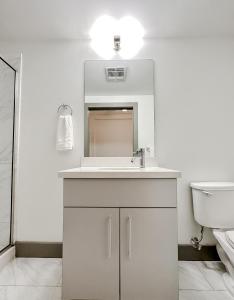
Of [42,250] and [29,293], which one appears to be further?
[42,250]

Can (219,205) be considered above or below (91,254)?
above

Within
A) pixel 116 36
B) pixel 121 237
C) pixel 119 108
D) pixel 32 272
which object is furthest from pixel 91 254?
pixel 116 36

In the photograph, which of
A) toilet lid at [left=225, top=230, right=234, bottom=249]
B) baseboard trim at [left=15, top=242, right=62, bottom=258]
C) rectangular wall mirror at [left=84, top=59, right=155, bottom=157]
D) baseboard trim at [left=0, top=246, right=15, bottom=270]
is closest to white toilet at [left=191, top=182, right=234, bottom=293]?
toilet lid at [left=225, top=230, right=234, bottom=249]

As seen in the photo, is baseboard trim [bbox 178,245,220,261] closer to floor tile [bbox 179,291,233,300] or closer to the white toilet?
the white toilet

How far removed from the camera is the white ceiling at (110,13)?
152 centimetres

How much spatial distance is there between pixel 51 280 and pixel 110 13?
200 cm

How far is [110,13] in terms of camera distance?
1.62 metres

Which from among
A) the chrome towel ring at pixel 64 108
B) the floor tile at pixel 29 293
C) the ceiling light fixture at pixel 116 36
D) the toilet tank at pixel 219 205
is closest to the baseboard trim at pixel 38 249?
the floor tile at pixel 29 293

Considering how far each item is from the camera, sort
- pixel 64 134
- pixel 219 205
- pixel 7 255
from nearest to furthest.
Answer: pixel 219 205, pixel 7 255, pixel 64 134

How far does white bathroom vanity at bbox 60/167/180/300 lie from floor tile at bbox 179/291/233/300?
26 cm

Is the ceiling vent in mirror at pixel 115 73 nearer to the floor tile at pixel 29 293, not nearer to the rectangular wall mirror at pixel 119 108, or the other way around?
the rectangular wall mirror at pixel 119 108

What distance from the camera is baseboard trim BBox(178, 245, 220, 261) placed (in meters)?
1.78

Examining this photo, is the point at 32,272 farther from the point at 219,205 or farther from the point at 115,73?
the point at 115,73

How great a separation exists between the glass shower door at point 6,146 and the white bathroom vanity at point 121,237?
906mm
